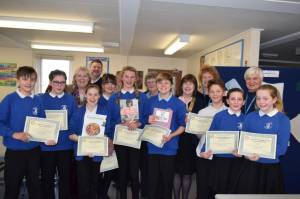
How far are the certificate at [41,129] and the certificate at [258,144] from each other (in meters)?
1.75

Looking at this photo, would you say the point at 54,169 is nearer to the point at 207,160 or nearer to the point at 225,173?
the point at 207,160

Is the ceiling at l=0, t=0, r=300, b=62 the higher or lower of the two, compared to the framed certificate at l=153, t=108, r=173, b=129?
higher

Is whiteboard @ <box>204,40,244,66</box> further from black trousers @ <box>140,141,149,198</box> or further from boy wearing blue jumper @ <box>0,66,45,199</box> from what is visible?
boy wearing blue jumper @ <box>0,66,45,199</box>

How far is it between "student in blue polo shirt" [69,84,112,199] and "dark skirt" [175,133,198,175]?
861 millimetres

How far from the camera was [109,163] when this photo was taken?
120 inches

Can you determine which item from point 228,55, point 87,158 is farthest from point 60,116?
point 228,55

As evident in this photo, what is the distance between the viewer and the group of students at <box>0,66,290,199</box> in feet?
8.20

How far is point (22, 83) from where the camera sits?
2.67m

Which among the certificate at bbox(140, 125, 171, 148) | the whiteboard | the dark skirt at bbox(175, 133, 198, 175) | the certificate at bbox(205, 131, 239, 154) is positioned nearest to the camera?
the certificate at bbox(205, 131, 239, 154)

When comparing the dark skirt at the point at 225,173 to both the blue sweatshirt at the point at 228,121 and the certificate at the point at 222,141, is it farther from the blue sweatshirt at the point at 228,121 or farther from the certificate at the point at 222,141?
the certificate at the point at 222,141

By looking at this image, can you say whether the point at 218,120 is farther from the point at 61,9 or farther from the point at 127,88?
the point at 61,9

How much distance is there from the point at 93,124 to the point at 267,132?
168 centimetres

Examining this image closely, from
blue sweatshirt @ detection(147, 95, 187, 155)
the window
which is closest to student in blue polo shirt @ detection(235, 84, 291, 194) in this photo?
blue sweatshirt @ detection(147, 95, 187, 155)

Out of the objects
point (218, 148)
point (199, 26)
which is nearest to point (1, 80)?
point (199, 26)
